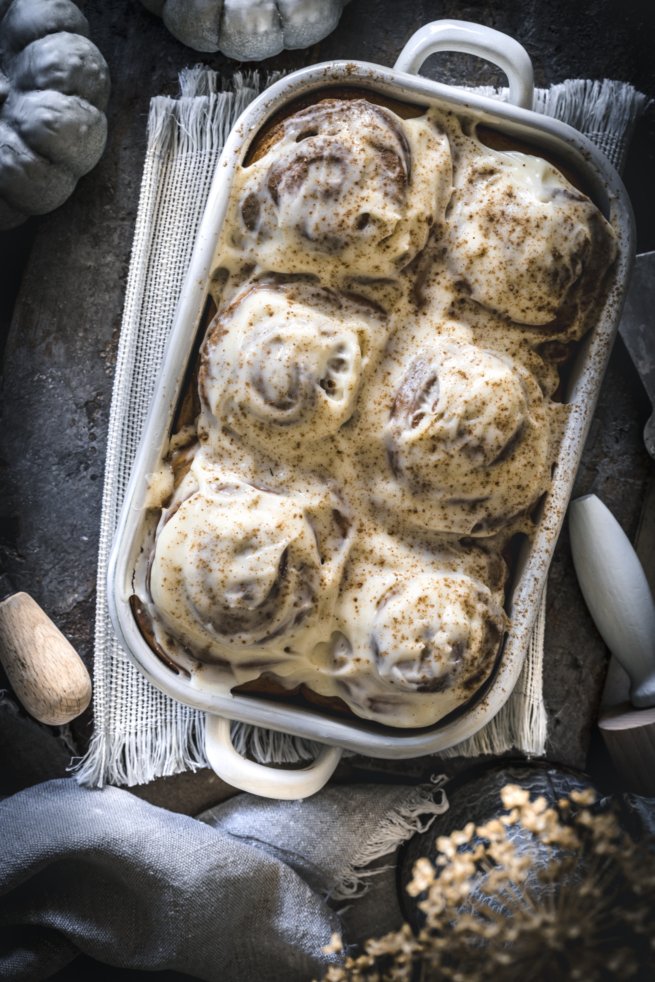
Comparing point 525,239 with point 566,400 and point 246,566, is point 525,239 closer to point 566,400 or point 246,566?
point 566,400

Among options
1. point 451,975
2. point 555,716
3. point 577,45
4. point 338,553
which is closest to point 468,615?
point 338,553

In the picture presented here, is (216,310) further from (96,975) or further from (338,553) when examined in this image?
(96,975)

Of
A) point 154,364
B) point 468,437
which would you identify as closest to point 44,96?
point 154,364

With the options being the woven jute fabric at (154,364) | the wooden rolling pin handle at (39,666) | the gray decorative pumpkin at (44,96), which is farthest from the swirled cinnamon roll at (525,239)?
the wooden rolling pin handle at (39,666)

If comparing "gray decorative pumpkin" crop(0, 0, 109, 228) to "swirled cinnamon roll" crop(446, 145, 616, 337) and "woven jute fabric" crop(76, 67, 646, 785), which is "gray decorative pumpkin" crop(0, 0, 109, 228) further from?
"swirled cinnamon roll" crop(446, 145, 616, 337)

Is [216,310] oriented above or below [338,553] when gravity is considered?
above
